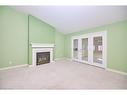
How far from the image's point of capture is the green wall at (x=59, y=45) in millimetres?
6277

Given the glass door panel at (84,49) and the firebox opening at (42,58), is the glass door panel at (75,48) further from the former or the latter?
the firebox opening at (42,58)

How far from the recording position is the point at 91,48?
15.2 ft

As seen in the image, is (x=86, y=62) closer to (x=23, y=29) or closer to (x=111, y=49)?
(x=111, y=49)

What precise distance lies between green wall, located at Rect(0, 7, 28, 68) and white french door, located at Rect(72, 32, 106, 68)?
9.58 feet

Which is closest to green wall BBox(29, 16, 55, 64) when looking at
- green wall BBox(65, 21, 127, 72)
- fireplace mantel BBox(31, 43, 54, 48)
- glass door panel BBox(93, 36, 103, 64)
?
fireplace mantel BBox(31, 43, 54, 48)

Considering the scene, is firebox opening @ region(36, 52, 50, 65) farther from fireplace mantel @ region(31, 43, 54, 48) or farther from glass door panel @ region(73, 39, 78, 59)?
glass door panel @ region(73, 39, 78, 59)

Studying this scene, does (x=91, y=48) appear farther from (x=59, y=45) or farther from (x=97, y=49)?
(x=59, y=45)

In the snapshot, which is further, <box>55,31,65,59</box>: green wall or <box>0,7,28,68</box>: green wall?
<box>55,31,65,59</box>: green wall

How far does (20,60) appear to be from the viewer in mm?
4305

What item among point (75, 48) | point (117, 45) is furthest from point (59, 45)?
point (117, 45)

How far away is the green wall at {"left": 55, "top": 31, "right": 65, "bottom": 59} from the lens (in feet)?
20.6
